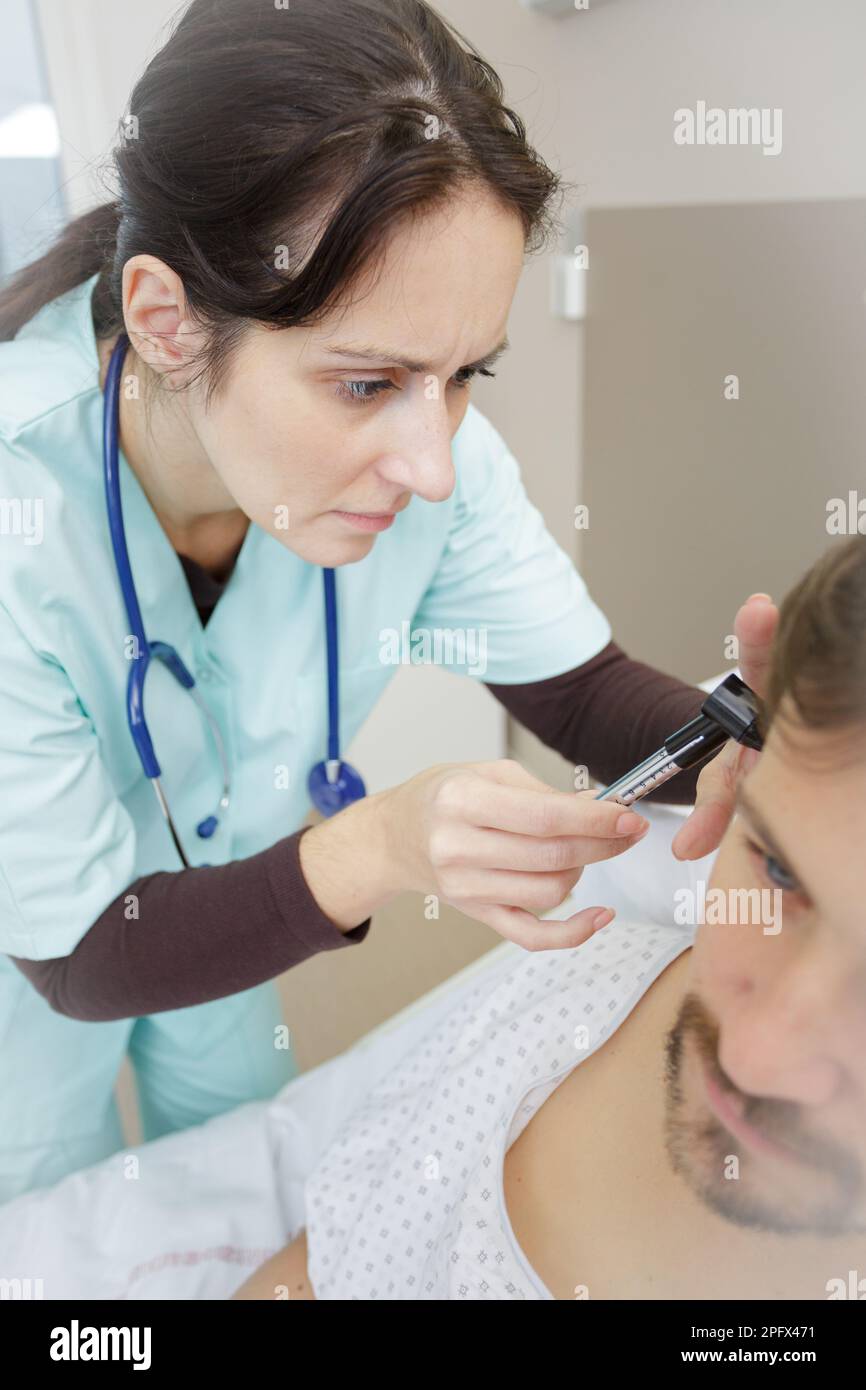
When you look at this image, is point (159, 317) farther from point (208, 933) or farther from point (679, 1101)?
point (679, 1101)

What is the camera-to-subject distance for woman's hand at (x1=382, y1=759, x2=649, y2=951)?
548 mm

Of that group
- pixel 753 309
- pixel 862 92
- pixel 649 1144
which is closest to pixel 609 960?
pixel 649 1144

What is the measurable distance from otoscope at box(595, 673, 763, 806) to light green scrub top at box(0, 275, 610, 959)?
31 cm

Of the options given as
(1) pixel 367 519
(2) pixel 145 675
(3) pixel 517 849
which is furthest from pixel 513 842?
(2) pixel 145 675

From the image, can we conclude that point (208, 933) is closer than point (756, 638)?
No

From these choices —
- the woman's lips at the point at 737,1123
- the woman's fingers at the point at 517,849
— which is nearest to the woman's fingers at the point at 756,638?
the woman's fingers at the point at 517,849

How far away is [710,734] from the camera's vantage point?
52 cm

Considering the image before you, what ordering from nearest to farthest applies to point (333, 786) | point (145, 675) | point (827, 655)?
point (827, 655)
point (145, 675)
point (333, 786)

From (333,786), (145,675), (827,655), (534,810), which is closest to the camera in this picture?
(827,655)

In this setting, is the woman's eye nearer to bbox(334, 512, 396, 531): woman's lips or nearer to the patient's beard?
bbox(334, 512, 396, 531): woman's lips

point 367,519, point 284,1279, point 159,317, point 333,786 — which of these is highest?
point 159,317

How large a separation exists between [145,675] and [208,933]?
20 centimetres

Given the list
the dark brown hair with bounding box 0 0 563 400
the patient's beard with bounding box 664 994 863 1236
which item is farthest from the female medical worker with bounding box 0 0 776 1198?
the patient's beard with bounding box 664 994 863 1236
